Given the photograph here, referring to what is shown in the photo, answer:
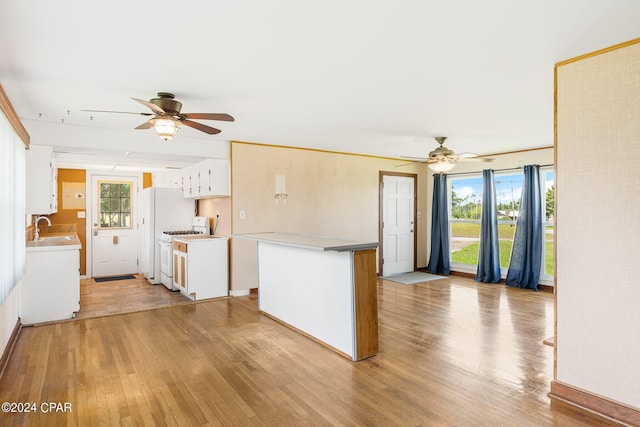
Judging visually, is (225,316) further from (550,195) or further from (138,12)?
(550,195)

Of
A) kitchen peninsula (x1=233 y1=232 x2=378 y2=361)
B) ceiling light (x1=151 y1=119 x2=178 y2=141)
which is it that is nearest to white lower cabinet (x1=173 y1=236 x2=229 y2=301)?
kitchen peninsula (x1=233 y1=232 x2=378 y2=361)

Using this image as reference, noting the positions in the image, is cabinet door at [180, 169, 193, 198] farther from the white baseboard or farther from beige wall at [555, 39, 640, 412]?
beige wall at [555, 39, 640, 412]

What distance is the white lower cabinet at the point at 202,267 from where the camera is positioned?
5.12 metres

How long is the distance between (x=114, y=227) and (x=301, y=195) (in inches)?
155

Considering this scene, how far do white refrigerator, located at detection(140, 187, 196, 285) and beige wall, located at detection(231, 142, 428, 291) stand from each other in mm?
1609

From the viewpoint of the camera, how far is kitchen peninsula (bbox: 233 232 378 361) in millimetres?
3141

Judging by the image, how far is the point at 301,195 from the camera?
618 centimetres

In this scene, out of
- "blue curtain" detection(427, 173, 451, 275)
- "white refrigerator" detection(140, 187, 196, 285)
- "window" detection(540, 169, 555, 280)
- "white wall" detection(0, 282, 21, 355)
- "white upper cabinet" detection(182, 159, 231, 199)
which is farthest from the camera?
"blue curtain" detection(427, 173, 451, 275)

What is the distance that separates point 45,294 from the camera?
13.7ft

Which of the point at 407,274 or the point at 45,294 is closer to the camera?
the point at 45,294

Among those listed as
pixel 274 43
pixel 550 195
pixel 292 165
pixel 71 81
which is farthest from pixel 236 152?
pixel 550 195

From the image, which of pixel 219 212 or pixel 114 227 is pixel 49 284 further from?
pixel 114 227

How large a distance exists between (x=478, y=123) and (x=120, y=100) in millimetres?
3947

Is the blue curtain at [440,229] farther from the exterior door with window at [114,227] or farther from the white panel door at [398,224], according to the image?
the exterior door with window at [114,227]
